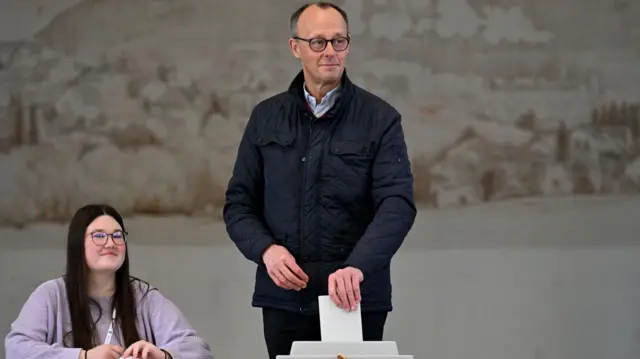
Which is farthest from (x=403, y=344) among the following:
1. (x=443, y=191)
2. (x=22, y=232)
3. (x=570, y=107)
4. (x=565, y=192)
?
(x=22, y=232)

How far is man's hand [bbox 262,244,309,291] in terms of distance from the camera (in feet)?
7.34

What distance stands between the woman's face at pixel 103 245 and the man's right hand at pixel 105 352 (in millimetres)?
244

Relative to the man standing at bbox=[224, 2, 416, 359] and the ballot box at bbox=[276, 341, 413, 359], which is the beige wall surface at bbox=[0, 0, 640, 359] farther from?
the ballot box at bbox=[276, 341, 413, 359]

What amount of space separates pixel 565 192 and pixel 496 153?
1.13ft

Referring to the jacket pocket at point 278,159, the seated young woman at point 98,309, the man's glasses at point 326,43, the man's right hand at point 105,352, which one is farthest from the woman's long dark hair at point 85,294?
the man's glasses at point 326,43

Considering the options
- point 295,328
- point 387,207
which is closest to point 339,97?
point 387,207

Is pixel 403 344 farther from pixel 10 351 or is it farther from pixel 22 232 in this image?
pixel 10 351

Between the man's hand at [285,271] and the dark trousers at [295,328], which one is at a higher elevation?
the man's hand at [285,271]

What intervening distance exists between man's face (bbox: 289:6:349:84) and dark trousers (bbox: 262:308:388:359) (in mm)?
601

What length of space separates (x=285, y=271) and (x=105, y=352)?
470 mm

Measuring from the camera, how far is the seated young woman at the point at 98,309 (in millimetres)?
2377

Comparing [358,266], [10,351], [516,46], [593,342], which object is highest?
[516,46]

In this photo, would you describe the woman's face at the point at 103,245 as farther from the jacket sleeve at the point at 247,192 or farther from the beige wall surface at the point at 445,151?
the beige wall surface at the point at 445,151

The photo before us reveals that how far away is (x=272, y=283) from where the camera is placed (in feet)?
7.91
